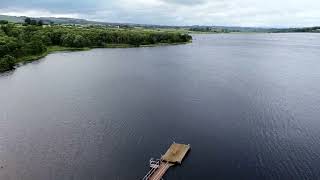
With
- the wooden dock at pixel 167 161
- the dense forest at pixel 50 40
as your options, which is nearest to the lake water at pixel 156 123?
the wooden dock at pixel 167 161

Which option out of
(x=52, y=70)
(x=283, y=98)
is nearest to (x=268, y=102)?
(x=283, y=98)

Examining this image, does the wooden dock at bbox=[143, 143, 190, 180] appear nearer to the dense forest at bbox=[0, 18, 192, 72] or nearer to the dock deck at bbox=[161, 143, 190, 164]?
the dock deck at bbox=[161, 143, 190, 164]

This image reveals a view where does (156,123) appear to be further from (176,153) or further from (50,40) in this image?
(50,40)

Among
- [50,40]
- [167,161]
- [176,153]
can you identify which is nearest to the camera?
[167,161]

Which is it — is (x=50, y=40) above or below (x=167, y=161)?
above

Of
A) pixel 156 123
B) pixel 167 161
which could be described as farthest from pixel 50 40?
pixel 167 161

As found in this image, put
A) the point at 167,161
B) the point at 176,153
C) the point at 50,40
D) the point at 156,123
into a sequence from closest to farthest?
the point at 167,161
the point at 176,153
the point at 156,123
the point at 50,40

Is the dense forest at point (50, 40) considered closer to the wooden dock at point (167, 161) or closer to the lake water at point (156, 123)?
the lake water at point (156, 123)
